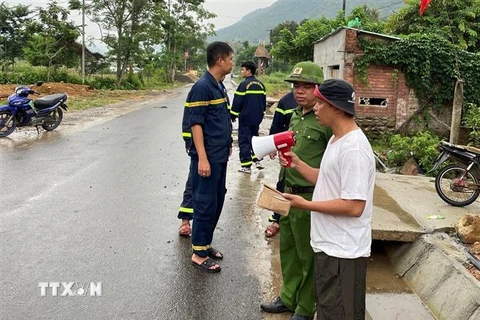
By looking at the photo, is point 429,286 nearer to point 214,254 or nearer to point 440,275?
point 440,275

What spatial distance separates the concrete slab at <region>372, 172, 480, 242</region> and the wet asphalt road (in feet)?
3.90

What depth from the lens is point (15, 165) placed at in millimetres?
7039

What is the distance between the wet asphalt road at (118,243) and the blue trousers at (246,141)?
0.28 meters

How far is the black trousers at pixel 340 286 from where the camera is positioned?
2.14m

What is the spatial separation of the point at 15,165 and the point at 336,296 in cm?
645

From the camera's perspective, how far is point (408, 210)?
4.98 m

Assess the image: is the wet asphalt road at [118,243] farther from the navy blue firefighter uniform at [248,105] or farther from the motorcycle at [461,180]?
the motorcycle at [461,180]

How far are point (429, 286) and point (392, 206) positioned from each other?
1577 mm

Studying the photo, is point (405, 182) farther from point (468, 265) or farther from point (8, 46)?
point (8, 46)

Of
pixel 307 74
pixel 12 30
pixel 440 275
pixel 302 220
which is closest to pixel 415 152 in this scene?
pixel 440 275

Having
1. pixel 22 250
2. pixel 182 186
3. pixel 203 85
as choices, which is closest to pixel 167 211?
pixel 182 186

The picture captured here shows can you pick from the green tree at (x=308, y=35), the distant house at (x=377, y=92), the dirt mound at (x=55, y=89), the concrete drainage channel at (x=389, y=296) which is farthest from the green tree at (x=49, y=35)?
the concrete drainage channel at (x=389, y=296)

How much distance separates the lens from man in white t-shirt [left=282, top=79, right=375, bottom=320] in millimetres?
2031

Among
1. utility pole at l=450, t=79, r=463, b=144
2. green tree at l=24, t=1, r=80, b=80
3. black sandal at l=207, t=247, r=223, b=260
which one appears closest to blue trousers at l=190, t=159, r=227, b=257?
black sandal at l=207, t=247, r=223, b=260
